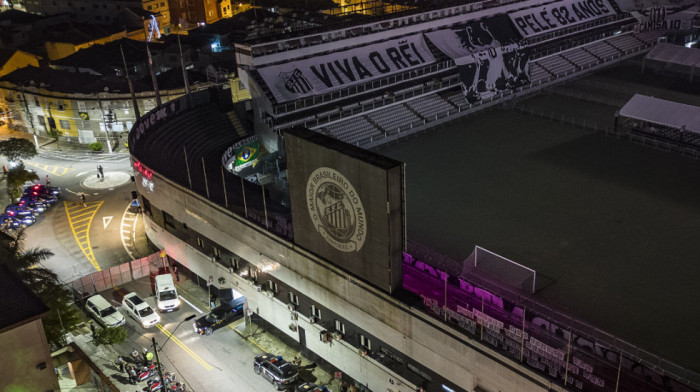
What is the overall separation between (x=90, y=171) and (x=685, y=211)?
178 feet

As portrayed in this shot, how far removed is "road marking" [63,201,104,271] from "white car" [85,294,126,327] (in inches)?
208

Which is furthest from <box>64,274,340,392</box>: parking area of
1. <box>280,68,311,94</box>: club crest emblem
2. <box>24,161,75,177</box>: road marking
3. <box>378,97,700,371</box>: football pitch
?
<box>24,161,75,177</box>: road marking

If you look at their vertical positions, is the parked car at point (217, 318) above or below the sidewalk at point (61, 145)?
below

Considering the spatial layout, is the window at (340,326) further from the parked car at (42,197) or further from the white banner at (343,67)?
the parked car at (42,197)

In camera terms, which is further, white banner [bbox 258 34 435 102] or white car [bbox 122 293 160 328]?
white banner [bbox 258 34 435 102]

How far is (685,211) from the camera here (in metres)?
43.2

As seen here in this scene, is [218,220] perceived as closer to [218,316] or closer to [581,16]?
[218,316]

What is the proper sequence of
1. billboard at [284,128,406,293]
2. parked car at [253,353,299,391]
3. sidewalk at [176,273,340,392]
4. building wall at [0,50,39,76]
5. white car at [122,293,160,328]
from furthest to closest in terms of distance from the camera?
1. building wall at [0,50,39,76]
2. white car at [122,293,160,328]
3. sidewalk at [176,273,340,392]
4. parked car at [253,353,299,391]
5. billboard at [284,128,406,293]

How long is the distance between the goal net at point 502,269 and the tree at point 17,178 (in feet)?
145

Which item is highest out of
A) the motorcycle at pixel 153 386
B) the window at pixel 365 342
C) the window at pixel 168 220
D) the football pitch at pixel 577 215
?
the football pitch at pixel 577 215

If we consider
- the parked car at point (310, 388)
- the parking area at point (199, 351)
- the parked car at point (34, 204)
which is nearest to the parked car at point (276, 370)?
the parking area at point (199, 351)

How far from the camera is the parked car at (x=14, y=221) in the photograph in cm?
5398

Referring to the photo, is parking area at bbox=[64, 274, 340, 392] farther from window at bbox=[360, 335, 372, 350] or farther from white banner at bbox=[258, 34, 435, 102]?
white banner at bbox=[258, 34, 435, 102]

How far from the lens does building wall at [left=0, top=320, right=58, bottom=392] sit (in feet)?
91.5
